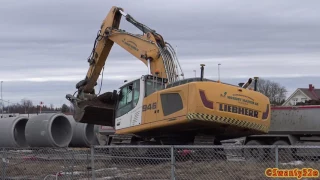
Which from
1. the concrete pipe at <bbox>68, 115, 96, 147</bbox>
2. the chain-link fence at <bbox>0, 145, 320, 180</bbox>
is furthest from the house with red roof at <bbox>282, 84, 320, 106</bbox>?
the chain-link fence at <bbox>0, 145, 320, 180</bbox>

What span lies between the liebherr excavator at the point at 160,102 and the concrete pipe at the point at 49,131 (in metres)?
5.40

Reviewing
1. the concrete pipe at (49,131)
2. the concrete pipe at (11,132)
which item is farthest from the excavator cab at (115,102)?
the concrete pipe at (11,132)

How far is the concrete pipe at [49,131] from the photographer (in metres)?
25.4

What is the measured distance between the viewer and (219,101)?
1505cm

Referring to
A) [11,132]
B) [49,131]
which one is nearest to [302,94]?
[11,132]

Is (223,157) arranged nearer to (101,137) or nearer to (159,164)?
(159,164)

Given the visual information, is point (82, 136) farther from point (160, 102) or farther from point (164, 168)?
point (164, 168)

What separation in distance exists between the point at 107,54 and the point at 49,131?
6011 millimetres

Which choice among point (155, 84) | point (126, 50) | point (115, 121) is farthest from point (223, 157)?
point (126, 50)

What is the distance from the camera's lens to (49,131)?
83.1 feet

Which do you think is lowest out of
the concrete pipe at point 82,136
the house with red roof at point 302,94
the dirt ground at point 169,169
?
the concrete pipe at point 82,136

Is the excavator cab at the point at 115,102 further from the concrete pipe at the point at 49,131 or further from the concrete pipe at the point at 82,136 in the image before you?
the concrete pipe at the point at 82,136

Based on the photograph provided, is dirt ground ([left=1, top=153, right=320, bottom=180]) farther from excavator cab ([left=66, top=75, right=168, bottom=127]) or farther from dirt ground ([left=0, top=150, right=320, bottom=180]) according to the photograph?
excavator cab ([left=66, top=75, right=168, bottom=127])

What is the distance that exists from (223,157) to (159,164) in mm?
1783
